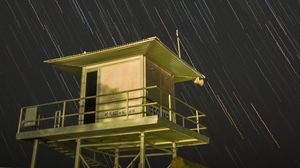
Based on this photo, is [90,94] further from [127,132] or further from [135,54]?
[127,132]

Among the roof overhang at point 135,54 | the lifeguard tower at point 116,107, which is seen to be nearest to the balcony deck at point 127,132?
the lifeguard tower at point 116,107

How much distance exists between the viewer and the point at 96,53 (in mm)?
14188

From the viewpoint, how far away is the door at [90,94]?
47.1 ft

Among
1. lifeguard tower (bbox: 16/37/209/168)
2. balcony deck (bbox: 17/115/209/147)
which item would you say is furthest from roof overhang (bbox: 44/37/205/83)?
balcony deck (bbox: 17/115/209/147)

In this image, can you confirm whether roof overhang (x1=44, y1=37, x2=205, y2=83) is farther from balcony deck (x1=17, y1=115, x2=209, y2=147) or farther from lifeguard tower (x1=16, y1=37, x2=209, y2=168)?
balcony deck (x1=17, y1=115, x2=209, y2=147)

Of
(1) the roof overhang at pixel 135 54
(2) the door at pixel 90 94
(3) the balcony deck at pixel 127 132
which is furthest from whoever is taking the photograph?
(2) the door at pixel 90 94

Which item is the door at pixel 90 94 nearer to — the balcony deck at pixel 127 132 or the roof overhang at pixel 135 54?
the roof overhang at pixel 135 54

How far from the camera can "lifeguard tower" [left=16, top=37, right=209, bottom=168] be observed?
42.4 feet

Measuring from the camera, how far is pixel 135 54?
1429cm

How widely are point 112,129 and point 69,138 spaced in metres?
2.86

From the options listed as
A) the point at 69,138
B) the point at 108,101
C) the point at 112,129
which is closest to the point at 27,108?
the point at 69,138

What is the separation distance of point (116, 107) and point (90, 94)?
176cm

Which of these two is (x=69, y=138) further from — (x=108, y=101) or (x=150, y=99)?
(x=150, y=99)

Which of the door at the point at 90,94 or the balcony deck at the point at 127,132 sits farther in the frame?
the door at the point at 90,94
